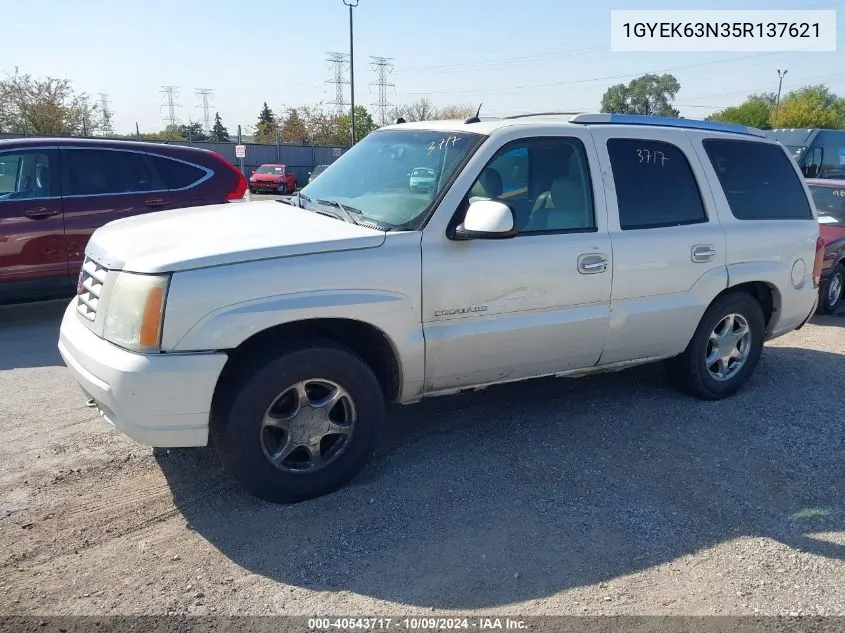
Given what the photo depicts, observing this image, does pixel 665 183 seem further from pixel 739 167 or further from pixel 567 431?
pixel 567 431

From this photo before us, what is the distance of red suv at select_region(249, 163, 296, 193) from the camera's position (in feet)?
109

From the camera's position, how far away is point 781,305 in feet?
17.2

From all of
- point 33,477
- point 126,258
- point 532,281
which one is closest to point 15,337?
point 33,477

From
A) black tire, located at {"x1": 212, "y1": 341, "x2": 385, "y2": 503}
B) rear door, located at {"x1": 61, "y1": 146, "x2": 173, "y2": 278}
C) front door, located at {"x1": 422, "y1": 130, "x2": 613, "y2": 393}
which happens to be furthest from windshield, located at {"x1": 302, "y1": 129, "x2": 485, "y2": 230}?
rear door, located at {"x1": 61, "y1": 146, "x2": 173, "y2": 278}

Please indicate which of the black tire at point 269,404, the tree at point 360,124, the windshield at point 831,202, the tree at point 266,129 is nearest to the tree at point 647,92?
the tree at point 360,124

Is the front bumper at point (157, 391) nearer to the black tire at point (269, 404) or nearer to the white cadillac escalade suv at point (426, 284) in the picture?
the white cadillac escalade suv at point (426, 284)

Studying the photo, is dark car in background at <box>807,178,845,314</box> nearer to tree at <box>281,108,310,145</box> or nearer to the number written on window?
the number written on window

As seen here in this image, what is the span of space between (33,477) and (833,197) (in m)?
9.70

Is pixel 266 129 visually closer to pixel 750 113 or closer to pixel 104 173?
pixel 750 113

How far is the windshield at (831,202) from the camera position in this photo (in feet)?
29.7

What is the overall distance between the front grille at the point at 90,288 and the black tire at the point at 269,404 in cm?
81

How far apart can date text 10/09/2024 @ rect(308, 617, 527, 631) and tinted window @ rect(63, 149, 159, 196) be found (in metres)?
5.86

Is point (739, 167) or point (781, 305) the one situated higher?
point (739, 167)

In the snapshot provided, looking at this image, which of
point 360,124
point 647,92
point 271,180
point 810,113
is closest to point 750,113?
point 810,113
